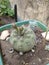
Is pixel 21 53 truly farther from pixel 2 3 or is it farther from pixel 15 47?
pixel 2 3

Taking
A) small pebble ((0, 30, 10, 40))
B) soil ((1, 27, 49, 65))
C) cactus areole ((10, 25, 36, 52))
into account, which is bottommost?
soil ((1, 27, 49, 65))

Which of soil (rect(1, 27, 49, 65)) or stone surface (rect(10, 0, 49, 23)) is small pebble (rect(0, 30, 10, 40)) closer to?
soil (rect(1, 27, 49, 65))

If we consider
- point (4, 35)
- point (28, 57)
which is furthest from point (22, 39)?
point (4, 35)

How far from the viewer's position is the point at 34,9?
6.16 ft

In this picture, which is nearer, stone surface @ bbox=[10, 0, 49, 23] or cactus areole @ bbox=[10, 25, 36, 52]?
cactus areole @ bbox=[10, 25, 36, 52]

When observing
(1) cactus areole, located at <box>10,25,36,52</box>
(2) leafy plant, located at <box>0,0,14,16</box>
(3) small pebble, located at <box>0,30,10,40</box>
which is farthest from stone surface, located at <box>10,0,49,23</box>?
(1) cactus areole, located at <box>10,25,36,52</box>

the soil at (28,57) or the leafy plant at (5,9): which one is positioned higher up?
the soil at (28,57)

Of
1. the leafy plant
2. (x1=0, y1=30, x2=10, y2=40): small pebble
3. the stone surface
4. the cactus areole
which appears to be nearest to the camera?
the cactus areole

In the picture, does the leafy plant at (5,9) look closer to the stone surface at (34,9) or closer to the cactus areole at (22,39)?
the stone surface at (34,9)

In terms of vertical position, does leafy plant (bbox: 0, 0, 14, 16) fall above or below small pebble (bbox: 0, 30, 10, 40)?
below

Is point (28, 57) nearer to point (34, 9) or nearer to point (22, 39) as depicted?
point (22, 39)

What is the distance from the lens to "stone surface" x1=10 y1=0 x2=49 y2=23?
6.00ft

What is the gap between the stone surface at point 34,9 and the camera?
1.83m

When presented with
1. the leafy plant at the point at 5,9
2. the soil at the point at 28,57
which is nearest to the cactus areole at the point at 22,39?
the soil at the point at 28,57
